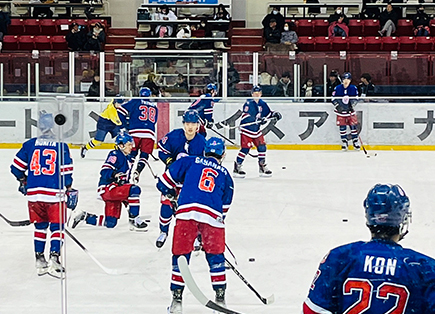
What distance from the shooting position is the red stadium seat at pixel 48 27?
1326 cm

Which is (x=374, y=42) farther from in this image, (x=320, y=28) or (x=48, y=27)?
(x=48, y=27)

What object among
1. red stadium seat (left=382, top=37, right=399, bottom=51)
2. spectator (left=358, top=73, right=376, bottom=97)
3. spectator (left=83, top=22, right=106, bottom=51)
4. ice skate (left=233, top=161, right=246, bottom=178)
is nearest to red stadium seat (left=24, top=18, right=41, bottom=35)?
spectator (left=83, top=22, right=106, bottom=51)

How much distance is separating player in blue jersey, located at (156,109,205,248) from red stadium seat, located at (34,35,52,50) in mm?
7546

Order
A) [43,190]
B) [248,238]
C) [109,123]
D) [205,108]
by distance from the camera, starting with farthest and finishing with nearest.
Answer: [109,123] < [205,108] < [248,238] < [43,190]

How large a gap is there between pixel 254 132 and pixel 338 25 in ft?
15.8

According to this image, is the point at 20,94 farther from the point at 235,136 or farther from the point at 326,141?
the point at 326,141

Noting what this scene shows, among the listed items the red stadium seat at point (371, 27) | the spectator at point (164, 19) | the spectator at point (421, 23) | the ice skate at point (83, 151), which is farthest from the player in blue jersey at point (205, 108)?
the spectator at point (421, 23)

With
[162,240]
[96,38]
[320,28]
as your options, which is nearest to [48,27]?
[96,38]

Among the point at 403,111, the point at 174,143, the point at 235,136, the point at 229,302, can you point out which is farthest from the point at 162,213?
the point at 403,111

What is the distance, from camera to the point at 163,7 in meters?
13.2

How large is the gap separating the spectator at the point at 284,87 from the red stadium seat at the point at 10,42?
490 centimetres

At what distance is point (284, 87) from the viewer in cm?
952

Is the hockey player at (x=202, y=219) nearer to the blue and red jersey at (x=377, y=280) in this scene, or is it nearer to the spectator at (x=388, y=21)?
the blue and red jersey at (x=377, y=280)

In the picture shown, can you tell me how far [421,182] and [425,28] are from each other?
17.9 ft
